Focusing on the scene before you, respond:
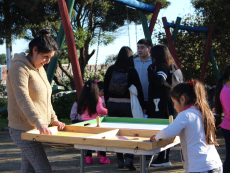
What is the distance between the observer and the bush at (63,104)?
9.01m

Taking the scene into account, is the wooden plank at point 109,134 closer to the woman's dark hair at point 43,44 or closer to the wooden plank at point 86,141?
the wooden plank at point 86,141

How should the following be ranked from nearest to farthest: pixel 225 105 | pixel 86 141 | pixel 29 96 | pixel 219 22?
pixel 86 141, pixel 29 96, pixel 225 105, pixel 219 22

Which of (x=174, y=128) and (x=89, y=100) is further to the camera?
(x=89, y=100)

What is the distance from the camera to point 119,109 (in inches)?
158

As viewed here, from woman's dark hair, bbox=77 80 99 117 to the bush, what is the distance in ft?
15.5

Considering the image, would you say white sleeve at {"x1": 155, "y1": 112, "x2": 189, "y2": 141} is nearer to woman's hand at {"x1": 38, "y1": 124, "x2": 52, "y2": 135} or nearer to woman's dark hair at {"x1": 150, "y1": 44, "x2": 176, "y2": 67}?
woman's hand at {"x1": 38, "y1": 124, "x2": 52, "y2": 135}

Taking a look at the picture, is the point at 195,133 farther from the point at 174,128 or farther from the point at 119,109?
the point at 119,109

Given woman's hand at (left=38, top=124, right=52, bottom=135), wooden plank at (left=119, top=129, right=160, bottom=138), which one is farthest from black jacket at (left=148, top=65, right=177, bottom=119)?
woman's hand at (left=38, top=124, right=52, bottom=135)

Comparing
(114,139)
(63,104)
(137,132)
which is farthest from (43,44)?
(63,104)

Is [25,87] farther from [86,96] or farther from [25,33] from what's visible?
[25,33]

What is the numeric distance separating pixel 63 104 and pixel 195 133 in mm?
7356

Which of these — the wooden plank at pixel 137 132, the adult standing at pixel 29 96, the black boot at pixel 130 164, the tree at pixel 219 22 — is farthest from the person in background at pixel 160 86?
the tree at pixel 219 22

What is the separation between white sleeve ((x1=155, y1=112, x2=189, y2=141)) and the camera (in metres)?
2.15

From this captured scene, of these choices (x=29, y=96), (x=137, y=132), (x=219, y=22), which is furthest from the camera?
(x=219, y=22)
